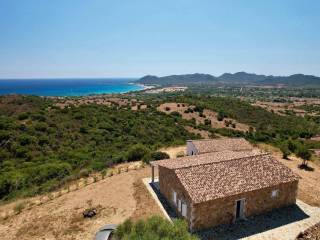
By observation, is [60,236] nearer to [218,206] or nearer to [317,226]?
[218,206]

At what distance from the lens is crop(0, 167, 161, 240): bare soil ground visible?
15.5 meters

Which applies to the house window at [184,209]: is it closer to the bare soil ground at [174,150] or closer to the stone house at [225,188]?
the stone house at [225,188]

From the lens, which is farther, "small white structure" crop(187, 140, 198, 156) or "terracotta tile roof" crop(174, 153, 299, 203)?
"small white structure" crop(187, 140, 198, 156)

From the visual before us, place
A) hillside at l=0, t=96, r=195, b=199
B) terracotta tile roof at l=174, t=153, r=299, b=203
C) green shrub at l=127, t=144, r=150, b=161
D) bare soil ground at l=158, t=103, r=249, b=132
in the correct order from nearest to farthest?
terracotta tile roof at l=174, t=153, r=299, b=203 → hillside at l=0, t=96, r=195, b=199 → green shrub at l=127, t=144, r=150, b=161 → bare soil ground at l=158, t=103, r=249, b=132

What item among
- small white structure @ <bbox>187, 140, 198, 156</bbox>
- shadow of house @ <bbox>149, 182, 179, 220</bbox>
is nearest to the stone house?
shadow of house @ <bbox>149, 182, 179, 220</bbox>

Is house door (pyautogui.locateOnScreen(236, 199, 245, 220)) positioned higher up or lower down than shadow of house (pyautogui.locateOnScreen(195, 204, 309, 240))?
higher up

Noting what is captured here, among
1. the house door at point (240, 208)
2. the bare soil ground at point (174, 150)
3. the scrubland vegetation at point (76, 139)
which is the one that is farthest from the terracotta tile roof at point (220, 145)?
the house door at point (240, 208)

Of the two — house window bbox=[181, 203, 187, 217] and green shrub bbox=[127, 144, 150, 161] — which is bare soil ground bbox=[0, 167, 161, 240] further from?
green shrub bbox=[127, 144, 150, 161]

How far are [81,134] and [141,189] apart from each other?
18.6m

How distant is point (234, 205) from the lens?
1602 centimetres

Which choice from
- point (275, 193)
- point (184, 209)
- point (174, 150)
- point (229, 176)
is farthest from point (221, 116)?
point (184, 209)

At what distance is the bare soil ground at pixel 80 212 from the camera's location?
50.8ft

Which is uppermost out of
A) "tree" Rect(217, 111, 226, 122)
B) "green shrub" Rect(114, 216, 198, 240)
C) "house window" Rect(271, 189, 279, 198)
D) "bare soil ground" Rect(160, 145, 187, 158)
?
"green shrub" Rect(114, 216, 198, 240)

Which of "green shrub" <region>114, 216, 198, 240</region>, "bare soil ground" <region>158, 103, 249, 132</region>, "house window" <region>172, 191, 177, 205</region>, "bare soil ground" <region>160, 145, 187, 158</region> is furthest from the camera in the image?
"bare soil ground" <region>158, 103, 249, 132</region>
